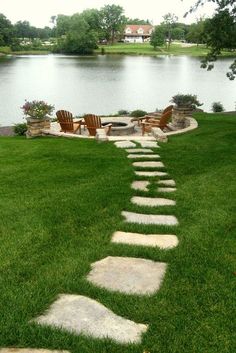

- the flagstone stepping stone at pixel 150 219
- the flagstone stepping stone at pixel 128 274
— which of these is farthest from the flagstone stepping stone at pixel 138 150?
the flagstone stepping stone at pixel 128 274

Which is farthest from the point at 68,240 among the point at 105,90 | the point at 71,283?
the point at 105,90

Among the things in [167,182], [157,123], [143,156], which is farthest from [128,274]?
[157,123]

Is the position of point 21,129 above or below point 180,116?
below

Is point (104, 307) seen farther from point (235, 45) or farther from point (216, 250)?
point (235, 45)

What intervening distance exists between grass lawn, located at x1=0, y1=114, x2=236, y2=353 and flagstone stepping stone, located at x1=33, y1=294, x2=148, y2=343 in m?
0.07

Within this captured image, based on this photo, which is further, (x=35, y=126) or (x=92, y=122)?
(x=35, y=126)

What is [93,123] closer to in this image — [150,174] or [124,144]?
[124,144]

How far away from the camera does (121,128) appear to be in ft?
44.7

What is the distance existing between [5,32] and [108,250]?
4266 inches

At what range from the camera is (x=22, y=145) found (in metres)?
10.8

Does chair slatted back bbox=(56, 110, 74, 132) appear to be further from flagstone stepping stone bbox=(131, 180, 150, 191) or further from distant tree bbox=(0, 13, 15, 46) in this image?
distant tree bbox=(0, 13, 15, 46)

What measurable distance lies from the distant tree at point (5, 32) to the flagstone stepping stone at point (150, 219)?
103713 millimetres

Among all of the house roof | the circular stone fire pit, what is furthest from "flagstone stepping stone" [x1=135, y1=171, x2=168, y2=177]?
the house roof

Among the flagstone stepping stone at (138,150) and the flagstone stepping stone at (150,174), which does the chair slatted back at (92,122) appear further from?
the flagstone stepping stone at (150,174)
